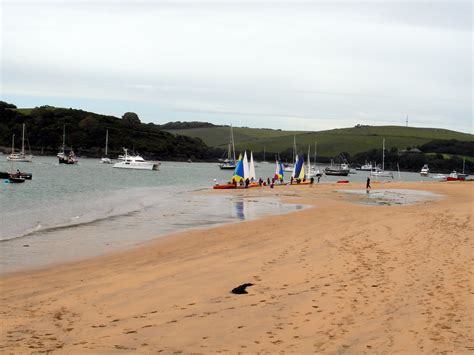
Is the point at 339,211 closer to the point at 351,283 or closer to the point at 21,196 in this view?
the point at 351,283

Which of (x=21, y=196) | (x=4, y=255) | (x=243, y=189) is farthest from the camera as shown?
(x=243, y=189)

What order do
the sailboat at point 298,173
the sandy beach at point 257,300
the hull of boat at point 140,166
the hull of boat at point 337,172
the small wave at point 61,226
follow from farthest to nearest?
the hull of boat at point 337,172 < the hull of boat at point 140,166 < the sailboat at point 298,173 < the small wave at point 61,226 < the sandy beach at point 257,300

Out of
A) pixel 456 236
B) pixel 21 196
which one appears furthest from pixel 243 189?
pixel 456 236

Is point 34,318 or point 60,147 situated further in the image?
point 60,147

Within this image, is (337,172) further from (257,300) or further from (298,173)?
(257,300)

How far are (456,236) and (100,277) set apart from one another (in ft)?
42.5

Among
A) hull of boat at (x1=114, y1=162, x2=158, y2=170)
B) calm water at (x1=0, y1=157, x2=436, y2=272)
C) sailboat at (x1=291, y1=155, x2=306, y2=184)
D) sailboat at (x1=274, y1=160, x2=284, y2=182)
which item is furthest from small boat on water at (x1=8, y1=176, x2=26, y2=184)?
hull of boat at (x1=114, y1=162, x2=158, y2=170)

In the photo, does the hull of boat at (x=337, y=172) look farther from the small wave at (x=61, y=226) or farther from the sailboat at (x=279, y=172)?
the small wave at (x=61, y=226)

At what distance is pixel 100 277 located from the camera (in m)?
14.2

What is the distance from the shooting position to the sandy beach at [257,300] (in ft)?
27.8

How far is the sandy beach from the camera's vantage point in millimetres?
8484

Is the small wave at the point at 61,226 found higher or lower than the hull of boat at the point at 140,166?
lower

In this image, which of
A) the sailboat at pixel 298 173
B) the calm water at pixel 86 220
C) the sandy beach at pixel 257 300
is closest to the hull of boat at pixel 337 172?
the sailboat at pixel 298 173

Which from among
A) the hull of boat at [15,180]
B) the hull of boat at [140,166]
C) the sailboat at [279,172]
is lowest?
the hull of boat at [15,180]
